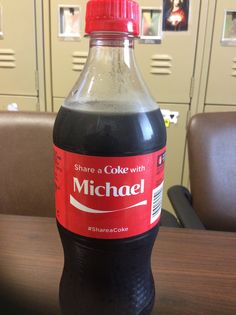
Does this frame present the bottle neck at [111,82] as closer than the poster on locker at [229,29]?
Yes

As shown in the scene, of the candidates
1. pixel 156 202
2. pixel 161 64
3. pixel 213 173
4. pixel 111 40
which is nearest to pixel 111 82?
pixel 111 40

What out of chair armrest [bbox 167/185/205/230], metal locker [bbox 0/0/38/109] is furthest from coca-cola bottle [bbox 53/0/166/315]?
metal locker [bbox 0/0/38/109]

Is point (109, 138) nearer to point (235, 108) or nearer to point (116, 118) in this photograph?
point (116, 118)

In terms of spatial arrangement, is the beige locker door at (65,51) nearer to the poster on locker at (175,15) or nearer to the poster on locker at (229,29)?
the poster on locker at (175,15)

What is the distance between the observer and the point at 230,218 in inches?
36.4

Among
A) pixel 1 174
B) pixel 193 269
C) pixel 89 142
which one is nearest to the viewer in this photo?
pixel 89 142

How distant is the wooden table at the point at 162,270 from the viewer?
48cm

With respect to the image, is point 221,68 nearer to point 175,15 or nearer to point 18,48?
point 175,15

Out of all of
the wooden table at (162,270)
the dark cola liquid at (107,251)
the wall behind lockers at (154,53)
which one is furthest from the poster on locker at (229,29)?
the dark cola liquid at (107,251)

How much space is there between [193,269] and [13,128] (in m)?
0.61

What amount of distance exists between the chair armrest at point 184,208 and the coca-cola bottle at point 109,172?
291mm

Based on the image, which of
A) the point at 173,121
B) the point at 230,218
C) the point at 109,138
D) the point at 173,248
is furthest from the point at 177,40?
the point at 109,138

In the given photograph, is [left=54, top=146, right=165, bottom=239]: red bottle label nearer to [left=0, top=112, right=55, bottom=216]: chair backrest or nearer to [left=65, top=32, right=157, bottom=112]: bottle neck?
[left=65, top=32, right=157, bottom=112]: bottle neck

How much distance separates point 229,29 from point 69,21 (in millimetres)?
724
